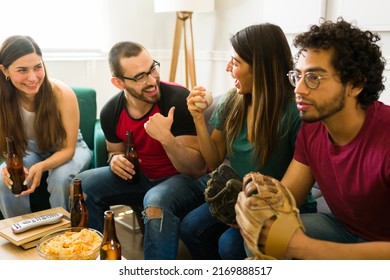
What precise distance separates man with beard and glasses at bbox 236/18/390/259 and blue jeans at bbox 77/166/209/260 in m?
0.54

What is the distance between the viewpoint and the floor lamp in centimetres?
281

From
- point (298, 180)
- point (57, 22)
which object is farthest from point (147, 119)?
point (57, 22)

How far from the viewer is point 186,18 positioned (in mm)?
3000

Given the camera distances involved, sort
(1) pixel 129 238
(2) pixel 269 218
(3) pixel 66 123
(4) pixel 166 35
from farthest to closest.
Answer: (4) pixel 166 35 → (1) pixel 129 238 → (3) pixel 66 123 → (2) pixel 269 218

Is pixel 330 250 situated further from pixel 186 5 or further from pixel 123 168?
pixel 186 5

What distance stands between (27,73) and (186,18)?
139 cm

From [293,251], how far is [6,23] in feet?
8.76

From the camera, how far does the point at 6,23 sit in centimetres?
288

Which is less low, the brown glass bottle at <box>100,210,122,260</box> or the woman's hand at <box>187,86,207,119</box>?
the woman's hand at <box>187,86,207,119</box>

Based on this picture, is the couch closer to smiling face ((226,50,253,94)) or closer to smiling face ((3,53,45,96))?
smiling face ((3,53,45,96))

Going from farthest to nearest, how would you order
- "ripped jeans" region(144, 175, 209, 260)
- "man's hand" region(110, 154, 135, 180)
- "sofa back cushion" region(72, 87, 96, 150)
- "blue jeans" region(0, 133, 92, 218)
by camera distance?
"sofa back cushion" region(72, 87, 96, 150)
"blue jeans" region(0, 133, 92, 218)
"man's hand" region(110, 154, 135, 180)
"ripped jeans" region(144, 175, 209, 260)

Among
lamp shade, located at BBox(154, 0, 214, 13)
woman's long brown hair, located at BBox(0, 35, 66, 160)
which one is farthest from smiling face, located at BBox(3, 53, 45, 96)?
lamp shade, located at BBox(154, 0, 214, 13)

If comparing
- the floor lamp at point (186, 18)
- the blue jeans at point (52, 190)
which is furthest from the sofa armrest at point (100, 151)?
the floor lamp at point (186, 18)
